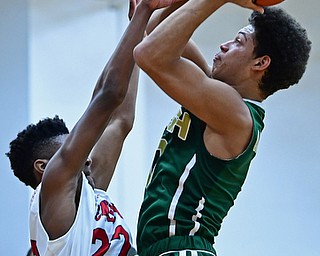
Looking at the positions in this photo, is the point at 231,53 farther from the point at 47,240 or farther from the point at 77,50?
the point at 77,50

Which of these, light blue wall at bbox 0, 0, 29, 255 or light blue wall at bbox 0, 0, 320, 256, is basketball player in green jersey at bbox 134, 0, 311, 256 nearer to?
light blue wall at bbox 0, 0, 320, 256

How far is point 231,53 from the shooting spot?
5.68 ft

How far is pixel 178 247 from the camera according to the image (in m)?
1.66

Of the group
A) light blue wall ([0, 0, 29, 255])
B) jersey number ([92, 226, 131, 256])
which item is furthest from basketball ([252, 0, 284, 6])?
light blue wall ([0, 0, 29, 255])

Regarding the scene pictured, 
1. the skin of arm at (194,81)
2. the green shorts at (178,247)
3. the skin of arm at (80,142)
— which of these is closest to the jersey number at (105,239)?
the skin of arm at (80,142)

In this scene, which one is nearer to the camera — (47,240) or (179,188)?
(179,188)

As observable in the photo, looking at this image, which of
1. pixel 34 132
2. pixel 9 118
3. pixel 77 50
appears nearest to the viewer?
pixel 34 132

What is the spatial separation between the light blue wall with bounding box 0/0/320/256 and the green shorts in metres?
1.89

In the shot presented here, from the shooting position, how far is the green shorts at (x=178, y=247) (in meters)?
1.66

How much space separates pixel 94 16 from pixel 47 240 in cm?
284

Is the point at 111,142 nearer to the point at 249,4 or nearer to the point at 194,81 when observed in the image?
the point at 194,81

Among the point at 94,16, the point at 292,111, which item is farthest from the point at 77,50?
the point at 292,111

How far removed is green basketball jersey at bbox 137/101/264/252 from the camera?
1.67 m

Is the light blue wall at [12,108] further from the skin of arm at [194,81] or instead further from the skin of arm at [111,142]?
the skin of arm at [194,81]
